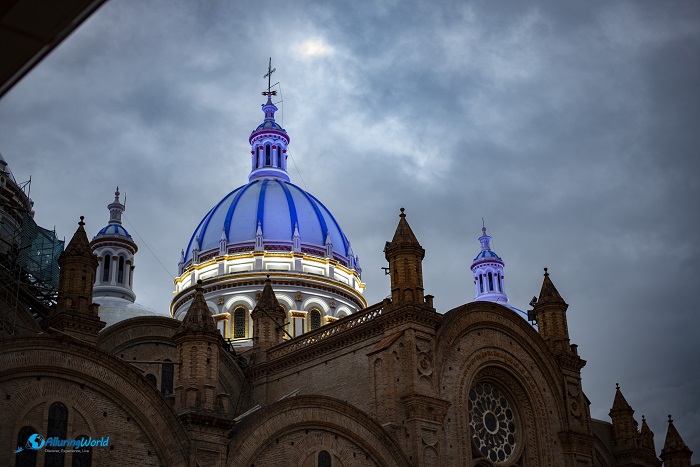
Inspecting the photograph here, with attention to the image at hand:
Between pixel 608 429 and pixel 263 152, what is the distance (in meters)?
32.9

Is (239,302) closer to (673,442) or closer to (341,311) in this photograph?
(341,311)

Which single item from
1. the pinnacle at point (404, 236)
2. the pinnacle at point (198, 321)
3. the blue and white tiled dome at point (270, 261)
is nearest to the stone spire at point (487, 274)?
the blue and white tiled dome at point (270, 261)

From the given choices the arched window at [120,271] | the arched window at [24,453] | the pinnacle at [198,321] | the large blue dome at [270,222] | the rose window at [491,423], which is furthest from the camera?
the large blue dome at [270,222]

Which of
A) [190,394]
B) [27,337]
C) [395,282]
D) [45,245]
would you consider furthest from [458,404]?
[45,245]

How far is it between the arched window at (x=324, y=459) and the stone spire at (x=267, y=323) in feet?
41.6

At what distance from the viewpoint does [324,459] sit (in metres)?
34.8

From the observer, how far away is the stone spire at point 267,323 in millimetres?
47094

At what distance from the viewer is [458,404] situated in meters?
39.8

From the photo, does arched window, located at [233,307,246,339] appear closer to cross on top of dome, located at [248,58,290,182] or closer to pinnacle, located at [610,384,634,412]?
cross on top of dome, located at [248,58,290,182]

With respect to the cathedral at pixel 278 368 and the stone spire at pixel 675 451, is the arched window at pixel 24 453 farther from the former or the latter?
the stone spire at pixel 675 451

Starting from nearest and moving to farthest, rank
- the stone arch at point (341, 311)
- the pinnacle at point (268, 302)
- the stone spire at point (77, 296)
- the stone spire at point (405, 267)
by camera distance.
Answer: the stone spire at point (77, 296) → the stone spire at point (405, 267) → the pinnacle at point (268, 302) → the stone arch at point (341, 311)

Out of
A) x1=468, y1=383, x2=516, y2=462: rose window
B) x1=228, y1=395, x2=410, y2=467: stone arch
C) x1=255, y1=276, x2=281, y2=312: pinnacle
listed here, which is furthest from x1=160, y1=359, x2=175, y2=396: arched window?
x1=468, y1=383, x2=516, y2=462: rose window

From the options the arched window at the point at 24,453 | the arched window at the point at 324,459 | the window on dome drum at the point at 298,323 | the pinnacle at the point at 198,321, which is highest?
the window on dome drum at the point at 298,323

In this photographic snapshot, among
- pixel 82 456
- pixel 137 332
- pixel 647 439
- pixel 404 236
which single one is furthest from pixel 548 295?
pixel 82 456
